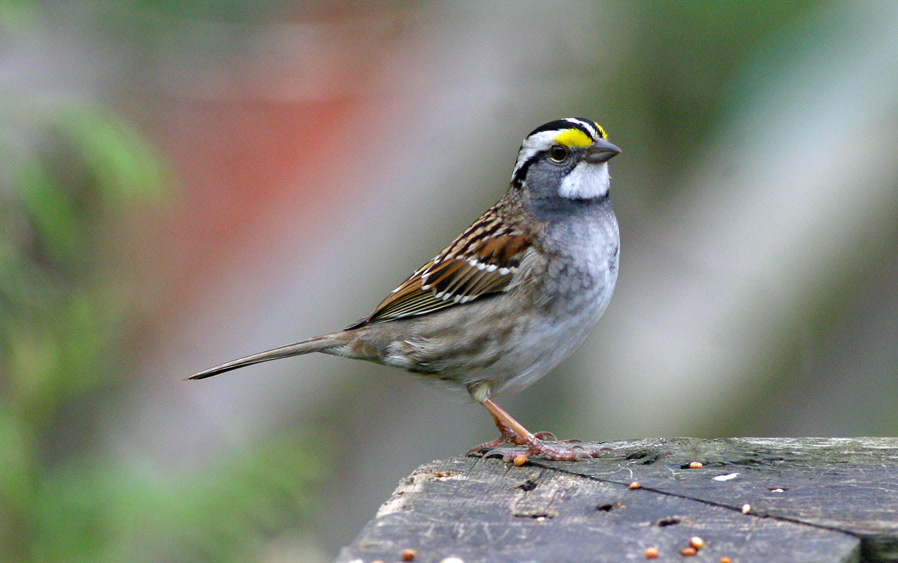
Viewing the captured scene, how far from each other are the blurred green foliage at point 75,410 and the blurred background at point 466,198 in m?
0.90

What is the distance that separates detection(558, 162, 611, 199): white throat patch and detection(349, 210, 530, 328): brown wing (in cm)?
23

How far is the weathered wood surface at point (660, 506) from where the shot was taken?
245cm

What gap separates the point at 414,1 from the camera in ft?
25.6

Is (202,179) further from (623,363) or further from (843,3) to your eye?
(843,3)

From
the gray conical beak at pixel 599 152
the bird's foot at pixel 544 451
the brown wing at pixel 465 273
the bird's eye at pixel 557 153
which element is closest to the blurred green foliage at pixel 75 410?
the brown wing at pixel 465 273

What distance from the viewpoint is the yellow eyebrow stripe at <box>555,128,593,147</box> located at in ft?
13.1

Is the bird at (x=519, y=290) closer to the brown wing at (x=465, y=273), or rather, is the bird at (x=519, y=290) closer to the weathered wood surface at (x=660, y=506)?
the brown wing at (x=465, y=273)

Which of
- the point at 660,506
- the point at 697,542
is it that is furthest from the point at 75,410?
the point at 697,542

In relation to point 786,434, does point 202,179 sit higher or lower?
higher

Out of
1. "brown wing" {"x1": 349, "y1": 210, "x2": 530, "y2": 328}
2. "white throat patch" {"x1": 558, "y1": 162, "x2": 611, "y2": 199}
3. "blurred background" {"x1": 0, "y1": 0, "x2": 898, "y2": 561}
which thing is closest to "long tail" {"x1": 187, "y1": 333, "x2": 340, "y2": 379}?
"brown wing" {"x1": 349, "y1": 210, "x2": 530, "y2": 328}

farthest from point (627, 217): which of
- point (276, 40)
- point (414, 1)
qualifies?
point (276, 40)

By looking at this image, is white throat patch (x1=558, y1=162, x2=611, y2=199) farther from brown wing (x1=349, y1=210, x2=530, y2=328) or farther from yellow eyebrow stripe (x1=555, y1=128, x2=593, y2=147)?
brown wing (x1=349, y1=210, x2=530, y2=328)

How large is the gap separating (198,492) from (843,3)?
15.6 feet

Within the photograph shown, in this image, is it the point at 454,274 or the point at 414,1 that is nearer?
the point at 454,274
